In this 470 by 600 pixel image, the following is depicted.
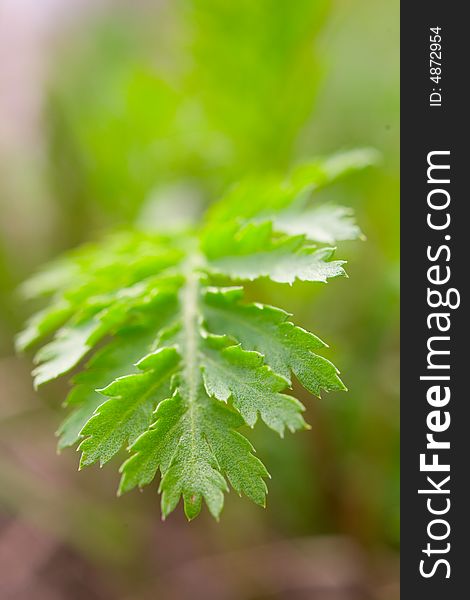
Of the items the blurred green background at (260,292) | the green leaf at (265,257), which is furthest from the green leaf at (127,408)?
the blurred green background at (260,292)

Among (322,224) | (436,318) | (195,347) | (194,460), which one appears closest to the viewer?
(194,460)

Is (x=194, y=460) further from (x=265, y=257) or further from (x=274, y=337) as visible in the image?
(x=265, y=257)

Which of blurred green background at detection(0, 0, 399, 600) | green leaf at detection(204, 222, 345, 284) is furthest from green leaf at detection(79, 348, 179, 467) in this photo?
blurred green background at detection(0, 0, 399, 600)

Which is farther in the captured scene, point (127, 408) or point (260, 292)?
point (260, 292)

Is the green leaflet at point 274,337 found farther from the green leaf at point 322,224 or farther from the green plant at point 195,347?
the green leaf at point 322,224

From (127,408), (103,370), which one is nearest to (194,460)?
(127,408)

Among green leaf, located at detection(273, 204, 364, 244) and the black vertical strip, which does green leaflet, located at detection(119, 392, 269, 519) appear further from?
the black vertical strip

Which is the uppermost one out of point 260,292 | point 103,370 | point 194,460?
point 260,292
